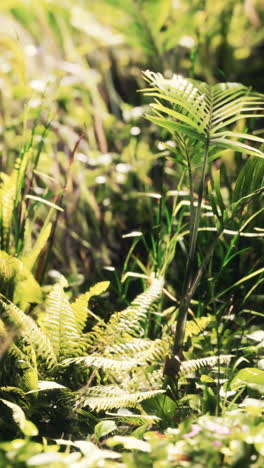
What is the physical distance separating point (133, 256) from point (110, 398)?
0.66 m

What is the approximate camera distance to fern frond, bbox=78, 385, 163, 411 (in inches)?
44.3

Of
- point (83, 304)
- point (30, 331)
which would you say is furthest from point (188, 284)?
point (30, 331)

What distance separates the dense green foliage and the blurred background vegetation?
1 cm

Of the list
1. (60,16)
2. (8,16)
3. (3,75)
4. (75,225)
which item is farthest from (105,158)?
(8,16)

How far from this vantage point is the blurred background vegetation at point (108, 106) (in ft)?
6.38

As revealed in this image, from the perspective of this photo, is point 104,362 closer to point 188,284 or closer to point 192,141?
point 188,284

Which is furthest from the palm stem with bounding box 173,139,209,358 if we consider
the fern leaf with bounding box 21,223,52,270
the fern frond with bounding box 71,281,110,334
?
the fern leaf with bounding box 21,223,52,270

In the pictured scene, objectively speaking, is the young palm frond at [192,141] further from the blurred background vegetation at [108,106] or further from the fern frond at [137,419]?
the blurred background vegetation at [108,106]

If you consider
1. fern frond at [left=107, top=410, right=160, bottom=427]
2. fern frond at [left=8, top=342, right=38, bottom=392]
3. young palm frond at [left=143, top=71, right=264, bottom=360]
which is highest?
young palm frond at [left=143, top=71, right=264, bottom=360]

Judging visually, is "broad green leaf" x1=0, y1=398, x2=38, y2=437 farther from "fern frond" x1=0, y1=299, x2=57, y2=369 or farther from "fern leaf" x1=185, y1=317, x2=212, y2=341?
"fern leaf" x1=185, y1=317, x2=212, y2=341

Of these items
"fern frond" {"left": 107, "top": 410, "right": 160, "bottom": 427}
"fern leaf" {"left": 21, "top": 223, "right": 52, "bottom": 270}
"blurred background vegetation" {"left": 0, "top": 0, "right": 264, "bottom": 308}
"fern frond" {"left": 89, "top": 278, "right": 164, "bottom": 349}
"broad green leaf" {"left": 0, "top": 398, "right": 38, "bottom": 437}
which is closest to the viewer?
"broad green leaf" {"left": 0, "top": 398, "right": 38, "bottom": 437}

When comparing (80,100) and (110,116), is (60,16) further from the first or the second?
(110,116)

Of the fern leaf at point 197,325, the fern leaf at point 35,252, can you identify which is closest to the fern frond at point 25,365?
the fern leaf at point 35,252

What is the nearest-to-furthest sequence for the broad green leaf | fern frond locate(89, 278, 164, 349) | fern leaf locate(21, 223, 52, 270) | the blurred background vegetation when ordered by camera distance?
the broad green leaf
fern frond locate(89, 278, 164, 349)
fern leaf locate(21, 223, 52, 270)
the blurred background vegetation
